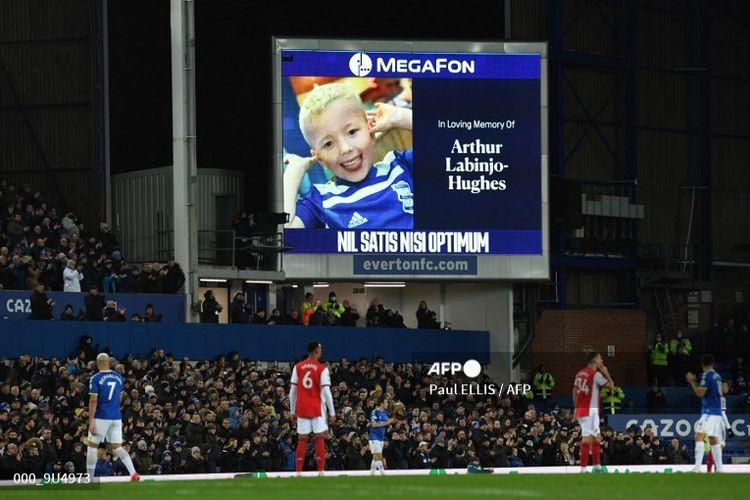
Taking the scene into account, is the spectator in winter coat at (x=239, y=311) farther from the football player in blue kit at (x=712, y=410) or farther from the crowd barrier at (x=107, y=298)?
the football player in blue kit at (x=712, y=410)

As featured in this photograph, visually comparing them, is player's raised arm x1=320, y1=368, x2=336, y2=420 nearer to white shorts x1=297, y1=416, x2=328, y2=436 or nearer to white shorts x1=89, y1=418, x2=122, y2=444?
white shorts x1=297, y1=416, x2=328, y2=436

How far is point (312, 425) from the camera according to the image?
2681 centimetres

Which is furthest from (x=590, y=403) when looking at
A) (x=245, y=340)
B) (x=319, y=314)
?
(x=319, y=314)

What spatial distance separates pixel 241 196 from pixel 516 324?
8618 mm

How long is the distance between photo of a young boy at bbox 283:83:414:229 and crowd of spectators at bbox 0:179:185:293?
4275 mm

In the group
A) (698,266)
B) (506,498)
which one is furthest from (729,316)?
(506,498)

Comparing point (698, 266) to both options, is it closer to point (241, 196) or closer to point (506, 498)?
point (241, 196)

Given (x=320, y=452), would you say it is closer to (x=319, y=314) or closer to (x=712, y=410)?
(x=712, y=410)

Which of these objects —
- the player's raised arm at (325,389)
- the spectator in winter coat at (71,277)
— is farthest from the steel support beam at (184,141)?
the player's raised arm at (325,389)

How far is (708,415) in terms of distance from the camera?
27281 millimetres

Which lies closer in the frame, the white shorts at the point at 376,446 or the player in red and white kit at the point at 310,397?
the player in red and white kit at the point at 310,397

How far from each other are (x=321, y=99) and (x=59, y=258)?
8.90m

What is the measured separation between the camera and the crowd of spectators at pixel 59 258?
127ft

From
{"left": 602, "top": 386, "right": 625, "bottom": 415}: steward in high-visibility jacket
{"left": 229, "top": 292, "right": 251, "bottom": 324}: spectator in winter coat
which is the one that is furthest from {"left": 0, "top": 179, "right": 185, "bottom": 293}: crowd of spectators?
{"left": 602, "top": 386, "right": 625, "bottom": 415}: steward in high-visibility jacket
